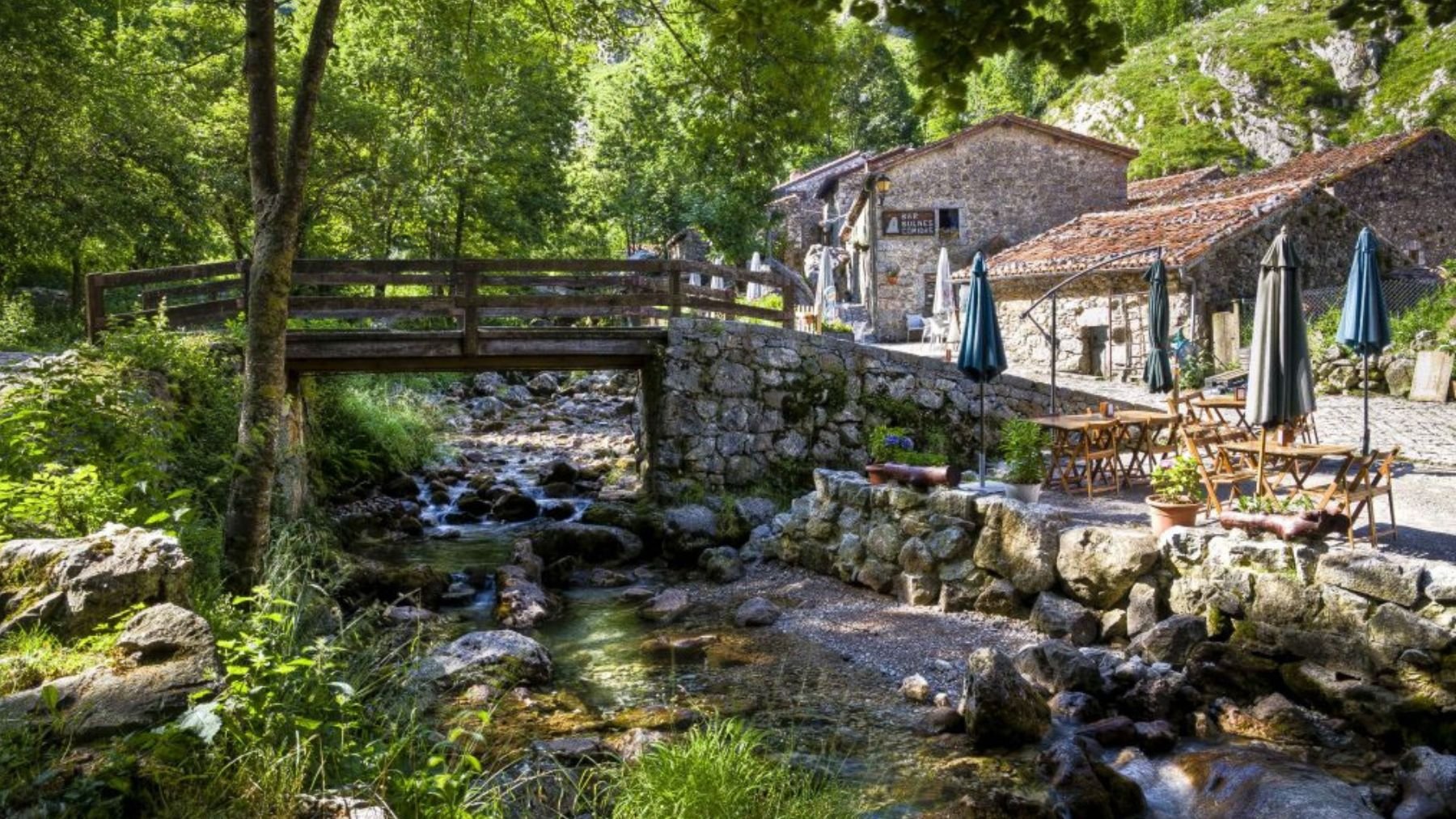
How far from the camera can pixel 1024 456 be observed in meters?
10.2

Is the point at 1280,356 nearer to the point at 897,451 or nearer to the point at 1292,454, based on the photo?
the point at 1292,454

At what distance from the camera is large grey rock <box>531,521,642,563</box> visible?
39.4 ft

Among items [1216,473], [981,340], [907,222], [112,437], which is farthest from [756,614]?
[907,222]

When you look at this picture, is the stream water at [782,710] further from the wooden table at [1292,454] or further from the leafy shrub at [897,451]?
the wooden table at [1292,454]

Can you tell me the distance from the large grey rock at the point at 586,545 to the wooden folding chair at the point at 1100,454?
517 centimetres

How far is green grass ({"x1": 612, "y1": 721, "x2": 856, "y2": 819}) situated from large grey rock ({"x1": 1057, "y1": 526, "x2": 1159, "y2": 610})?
4.37 metres

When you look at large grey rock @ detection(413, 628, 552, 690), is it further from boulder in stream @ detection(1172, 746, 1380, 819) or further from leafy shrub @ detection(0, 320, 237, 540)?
boulder in stream @ detection(1172, 746, 1380, 819)

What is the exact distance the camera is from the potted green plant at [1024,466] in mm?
10125

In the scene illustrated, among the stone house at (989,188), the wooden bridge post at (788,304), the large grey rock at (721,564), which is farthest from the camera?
the stone house at (989,188)

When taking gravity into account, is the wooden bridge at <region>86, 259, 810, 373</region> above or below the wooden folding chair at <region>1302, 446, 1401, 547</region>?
above

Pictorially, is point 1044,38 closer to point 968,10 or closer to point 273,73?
point 968,10

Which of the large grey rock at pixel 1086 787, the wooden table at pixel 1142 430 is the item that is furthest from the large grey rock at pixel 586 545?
the large grey rock at pixel 1086 787

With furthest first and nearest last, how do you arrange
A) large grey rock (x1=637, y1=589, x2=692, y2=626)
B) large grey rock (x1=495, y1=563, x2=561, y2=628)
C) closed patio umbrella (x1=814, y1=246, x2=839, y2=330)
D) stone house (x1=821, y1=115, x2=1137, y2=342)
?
stone house (x1=821, y1=115, x2=1137, y2=342), closed patio umbrella (x1=814, y1=246, x2=839, y2=330), large grey rock (x1=637, y1=589, x2=692, y2=626), large grey rock (x1=495, y1=563, x2=561, y2=628)

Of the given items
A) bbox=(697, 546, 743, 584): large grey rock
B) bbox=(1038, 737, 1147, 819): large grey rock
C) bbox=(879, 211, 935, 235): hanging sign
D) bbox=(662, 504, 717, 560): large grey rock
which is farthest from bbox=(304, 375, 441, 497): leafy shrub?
bbox=(879, 211, 935, 235): hanging sign
